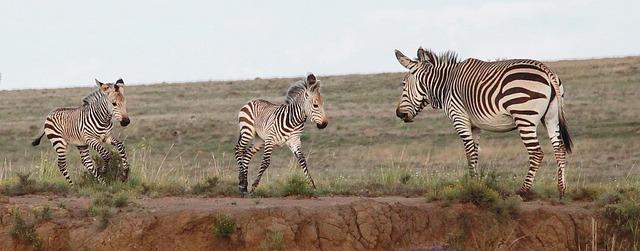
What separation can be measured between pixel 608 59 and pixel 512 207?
4288 centimetres

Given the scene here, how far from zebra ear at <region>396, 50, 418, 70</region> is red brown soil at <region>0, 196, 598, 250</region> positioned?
3.72 metres

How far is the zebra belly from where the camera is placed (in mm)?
15109

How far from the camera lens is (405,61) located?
56.8ft

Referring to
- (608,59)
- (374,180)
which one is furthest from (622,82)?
(374,180)

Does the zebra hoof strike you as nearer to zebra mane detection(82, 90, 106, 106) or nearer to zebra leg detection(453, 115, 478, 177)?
zebra leg detection(453, 115, 478, 177)

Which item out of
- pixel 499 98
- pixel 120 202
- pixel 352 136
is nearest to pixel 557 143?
pixel 499 98

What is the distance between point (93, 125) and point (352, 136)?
63.1ft

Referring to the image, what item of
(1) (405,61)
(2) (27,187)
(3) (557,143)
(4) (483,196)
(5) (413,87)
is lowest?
(2) (27,187)

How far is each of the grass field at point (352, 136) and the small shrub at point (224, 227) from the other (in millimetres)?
3306

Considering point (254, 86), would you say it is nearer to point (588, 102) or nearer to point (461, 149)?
point (588, 102)

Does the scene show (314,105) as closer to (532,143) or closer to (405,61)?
(405,61)

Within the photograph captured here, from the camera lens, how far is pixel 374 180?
18.0 meters

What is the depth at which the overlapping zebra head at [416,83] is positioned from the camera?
16.9 m

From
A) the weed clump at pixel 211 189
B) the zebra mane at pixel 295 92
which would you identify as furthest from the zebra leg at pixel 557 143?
the weed clump at pixel 211 189
